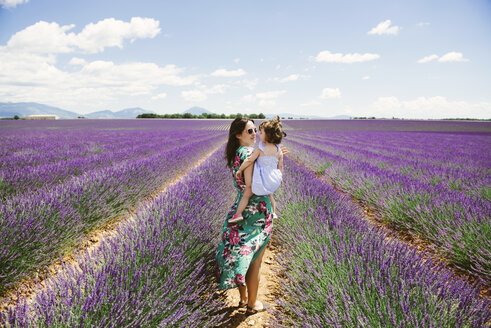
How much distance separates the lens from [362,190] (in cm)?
420

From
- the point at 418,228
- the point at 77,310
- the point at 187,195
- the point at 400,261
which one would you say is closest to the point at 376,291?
the point at 400,261

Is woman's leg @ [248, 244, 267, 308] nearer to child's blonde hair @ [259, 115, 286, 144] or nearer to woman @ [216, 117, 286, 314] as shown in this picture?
woman @ [216, 117, 286, 314]

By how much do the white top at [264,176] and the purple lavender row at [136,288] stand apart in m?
0.59

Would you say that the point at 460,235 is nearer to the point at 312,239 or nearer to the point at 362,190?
the point at 312,239

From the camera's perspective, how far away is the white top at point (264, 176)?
1.54 metres

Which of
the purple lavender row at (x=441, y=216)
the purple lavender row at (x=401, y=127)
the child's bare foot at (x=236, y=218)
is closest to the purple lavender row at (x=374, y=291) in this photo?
the child's bare foot at (x=236, y=218)

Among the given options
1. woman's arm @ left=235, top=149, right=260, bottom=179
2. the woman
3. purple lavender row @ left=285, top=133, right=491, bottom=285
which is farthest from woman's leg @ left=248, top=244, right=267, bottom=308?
purple lavender row @ left=285, top=133, right=491, bottom=285

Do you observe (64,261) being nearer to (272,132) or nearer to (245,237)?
(245,237)

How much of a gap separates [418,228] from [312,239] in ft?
6.13

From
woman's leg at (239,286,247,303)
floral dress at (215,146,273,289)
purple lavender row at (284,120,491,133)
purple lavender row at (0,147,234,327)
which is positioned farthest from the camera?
purple lavender row at (284,120,491,133)

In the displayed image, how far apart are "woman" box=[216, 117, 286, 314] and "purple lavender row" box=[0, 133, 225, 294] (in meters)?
1.56

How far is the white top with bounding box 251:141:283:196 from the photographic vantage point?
1.54 meters

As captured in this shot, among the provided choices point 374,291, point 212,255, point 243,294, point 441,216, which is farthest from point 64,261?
point 441,216

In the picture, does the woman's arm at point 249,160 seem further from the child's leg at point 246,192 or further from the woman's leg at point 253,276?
the woman's leg at point 253,276
